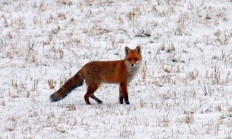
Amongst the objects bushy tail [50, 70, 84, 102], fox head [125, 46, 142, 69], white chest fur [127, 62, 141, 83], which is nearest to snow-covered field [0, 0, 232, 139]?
bushy tail [50, 70, 84, 102]

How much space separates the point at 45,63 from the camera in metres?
13.7

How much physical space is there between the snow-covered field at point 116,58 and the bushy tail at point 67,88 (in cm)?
17

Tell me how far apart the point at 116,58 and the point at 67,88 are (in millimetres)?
3920

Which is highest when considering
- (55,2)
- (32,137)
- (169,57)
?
(55,2)

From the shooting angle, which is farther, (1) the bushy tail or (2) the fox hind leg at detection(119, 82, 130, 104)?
(1) the bushy tail

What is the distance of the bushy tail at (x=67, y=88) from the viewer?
10.5 metres

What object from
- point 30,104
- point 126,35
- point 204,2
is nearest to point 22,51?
point 126,35

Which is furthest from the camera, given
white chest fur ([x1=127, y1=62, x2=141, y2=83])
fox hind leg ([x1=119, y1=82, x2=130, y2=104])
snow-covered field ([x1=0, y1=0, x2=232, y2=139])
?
white chest fur ([x1=127, y1=62, x2=141, y2=83])

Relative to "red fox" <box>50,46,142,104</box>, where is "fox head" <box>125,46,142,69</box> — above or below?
above

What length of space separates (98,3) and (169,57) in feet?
17.0

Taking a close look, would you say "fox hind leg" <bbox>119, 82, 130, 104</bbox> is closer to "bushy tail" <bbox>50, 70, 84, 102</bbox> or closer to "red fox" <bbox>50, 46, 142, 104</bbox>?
"red fox" <bbox>50, 46, 142, 104</bbox>

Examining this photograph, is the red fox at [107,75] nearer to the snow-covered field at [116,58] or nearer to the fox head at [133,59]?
the fox head at [133,59]

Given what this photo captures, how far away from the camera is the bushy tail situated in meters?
10.5

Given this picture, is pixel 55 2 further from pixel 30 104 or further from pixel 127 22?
pixel 30 104
